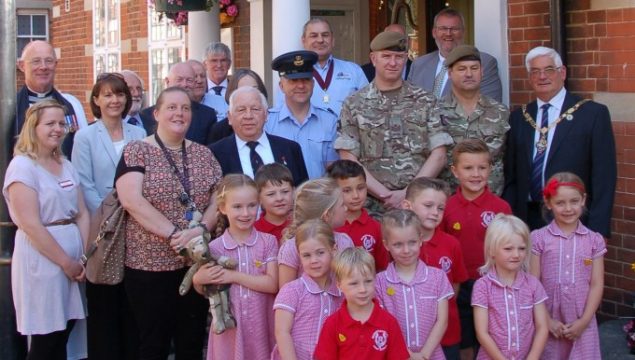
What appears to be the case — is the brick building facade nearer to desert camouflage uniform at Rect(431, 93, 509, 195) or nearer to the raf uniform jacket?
the raf uniform jacket

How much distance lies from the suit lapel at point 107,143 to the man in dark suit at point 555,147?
7.73ft

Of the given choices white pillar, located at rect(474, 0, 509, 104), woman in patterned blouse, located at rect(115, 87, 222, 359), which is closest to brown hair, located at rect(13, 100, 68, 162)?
woman in patterned blouse, located at rect(115, 87, 222, 359)

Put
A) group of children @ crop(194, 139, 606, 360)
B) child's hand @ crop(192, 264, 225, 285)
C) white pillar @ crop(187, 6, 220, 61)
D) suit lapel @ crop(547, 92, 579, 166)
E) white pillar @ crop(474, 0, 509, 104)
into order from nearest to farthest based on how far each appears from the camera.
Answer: group of children @ crop(194, 139, 606, 360) → child's hand @ crop(192, 264, 225, 285) → suit lapel @ crop(547, 92, 579, 166) → white pillar @ crop(474, 0, 509, 104) → white pillar @ crop(187, 6, 220, 61)

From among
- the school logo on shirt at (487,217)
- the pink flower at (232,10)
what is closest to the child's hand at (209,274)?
the school logo on shirt at (487,217)

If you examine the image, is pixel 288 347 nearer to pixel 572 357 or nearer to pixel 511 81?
pixel 572 357

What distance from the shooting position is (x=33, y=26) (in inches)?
712

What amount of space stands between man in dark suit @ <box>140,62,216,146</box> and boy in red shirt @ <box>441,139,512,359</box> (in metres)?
1.86

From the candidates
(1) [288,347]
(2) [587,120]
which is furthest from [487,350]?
(2) [587,120]

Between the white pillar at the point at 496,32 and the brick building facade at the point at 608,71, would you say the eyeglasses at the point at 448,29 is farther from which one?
the brick building facade at the point at 608,71

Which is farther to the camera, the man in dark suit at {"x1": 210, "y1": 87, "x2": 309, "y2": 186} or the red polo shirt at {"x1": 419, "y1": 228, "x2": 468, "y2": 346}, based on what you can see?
the man in dark suit at {"x1": 210, "y1": 87, "x2": 309, "y2": 186}

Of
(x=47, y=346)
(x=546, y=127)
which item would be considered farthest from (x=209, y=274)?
(x=546, y=127)

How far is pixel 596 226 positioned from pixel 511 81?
197 cm

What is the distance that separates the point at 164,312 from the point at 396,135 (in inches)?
64.8

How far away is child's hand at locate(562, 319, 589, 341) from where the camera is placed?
4785mm
